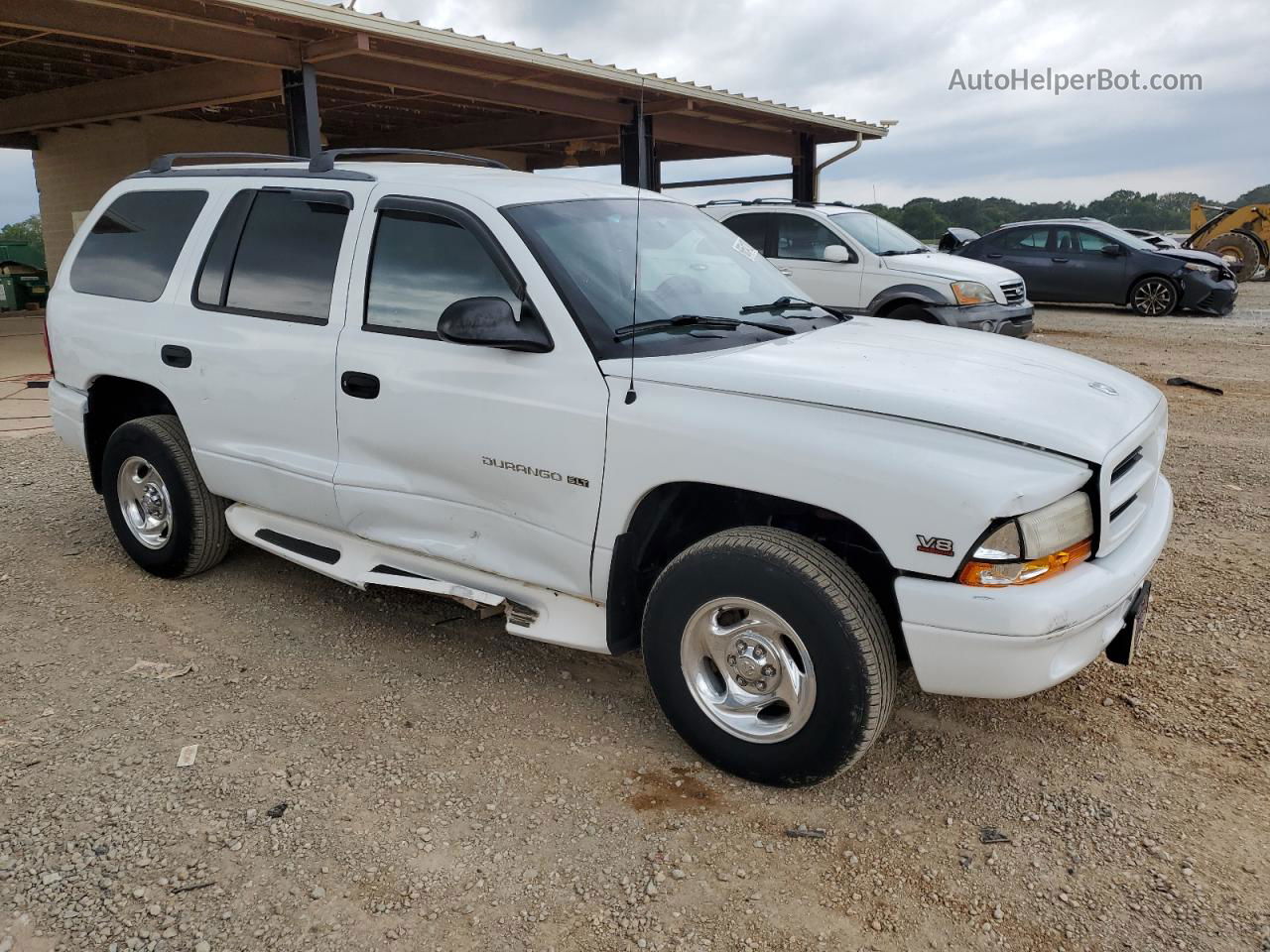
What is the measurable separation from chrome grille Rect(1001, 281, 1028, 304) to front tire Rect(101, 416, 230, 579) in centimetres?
853

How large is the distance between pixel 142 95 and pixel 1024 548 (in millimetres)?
13480

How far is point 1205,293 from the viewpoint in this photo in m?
15.7

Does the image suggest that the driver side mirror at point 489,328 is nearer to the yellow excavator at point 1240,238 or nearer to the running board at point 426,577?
the running board at point 426,577

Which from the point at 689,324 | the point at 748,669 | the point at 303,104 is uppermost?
the point at 303,104

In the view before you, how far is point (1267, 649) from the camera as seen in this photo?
3.91 m

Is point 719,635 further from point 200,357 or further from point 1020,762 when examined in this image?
point 200,357

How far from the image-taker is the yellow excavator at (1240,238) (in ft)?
73.0

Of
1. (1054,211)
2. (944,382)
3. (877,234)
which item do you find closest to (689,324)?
Result: (944,382)

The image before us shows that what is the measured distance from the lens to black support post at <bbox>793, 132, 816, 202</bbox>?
18.8 meters

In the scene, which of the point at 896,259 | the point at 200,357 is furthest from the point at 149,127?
the point at 200,357

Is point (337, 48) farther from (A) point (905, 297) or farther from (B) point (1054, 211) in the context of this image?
(B) point (1054, 211)

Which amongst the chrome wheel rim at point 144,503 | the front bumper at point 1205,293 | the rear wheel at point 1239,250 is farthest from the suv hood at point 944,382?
the rear wheel at point 1239,250

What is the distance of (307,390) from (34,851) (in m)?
1.81

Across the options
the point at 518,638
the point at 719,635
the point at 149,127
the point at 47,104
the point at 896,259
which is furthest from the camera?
the point at 149,127
